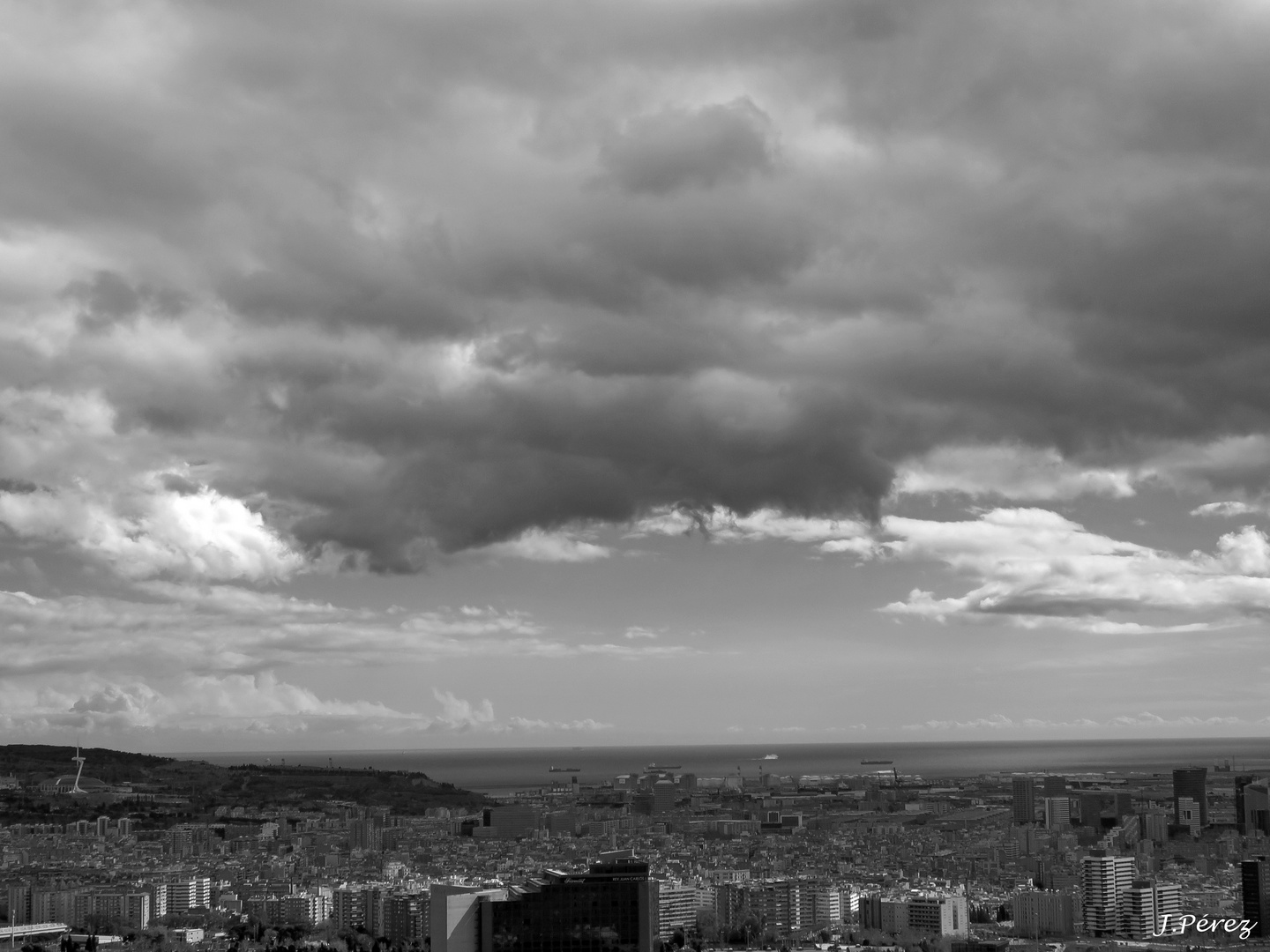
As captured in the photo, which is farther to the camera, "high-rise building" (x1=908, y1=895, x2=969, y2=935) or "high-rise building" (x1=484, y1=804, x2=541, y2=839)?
"high-rise building" (x1=484, y1=804, x2=541, y2=839)

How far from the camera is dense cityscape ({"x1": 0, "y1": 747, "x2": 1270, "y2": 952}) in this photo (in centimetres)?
4300

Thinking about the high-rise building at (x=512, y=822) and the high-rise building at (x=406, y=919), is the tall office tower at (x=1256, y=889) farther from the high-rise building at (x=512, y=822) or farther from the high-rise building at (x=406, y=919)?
the high-rise building at (x=512, y=822)

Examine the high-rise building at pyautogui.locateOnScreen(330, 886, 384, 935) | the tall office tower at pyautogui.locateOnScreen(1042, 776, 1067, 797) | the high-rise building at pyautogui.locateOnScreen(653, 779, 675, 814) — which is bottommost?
the high-rise building at pyautogui.locateOnScreen(653, 779, 675, 814)

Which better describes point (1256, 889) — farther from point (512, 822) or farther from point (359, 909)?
point (512, 822)

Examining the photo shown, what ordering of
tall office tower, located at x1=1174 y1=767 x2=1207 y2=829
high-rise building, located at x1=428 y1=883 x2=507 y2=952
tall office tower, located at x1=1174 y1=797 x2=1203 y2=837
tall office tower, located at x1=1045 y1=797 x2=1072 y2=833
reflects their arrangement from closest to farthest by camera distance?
high-rise building, located at x1=428 y1=883 x2=507 y2=952 < tall office tower, located at x1=1174 y1=797 x2=1203 y2=837 < tall office tower, located at x1=1045 y1=797 x2=1072 y2=833 < tall office tower, located at x1=1174 y1=767 x2=1207 y2=829

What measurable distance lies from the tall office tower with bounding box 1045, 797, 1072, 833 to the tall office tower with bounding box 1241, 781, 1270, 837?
959 cm

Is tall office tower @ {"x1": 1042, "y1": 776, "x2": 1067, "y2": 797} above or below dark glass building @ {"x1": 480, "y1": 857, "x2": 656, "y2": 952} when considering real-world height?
below

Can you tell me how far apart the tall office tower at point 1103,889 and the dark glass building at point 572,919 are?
64.2 feet

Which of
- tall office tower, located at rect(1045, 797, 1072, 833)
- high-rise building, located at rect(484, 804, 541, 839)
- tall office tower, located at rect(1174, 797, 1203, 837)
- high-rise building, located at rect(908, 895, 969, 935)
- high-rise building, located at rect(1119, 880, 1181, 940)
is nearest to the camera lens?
high-rise building, located at rect(1119, 880, 1181, 940)

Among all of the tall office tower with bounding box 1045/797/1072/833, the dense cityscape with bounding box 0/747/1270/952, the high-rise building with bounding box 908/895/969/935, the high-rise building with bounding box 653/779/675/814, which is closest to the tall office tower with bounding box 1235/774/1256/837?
the dense cityscape with bounding box 0/747/1270/952

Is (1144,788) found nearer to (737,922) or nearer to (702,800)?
(702,800)

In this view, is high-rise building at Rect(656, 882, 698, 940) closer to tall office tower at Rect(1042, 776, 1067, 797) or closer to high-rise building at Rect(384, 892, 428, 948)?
high-rise building at Rect(384, 892, 428, 948)

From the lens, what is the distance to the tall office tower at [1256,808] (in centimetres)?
8062

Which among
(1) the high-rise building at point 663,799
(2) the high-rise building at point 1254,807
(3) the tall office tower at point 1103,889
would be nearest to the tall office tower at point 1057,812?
(2) the high-rise building at point 1254,807
